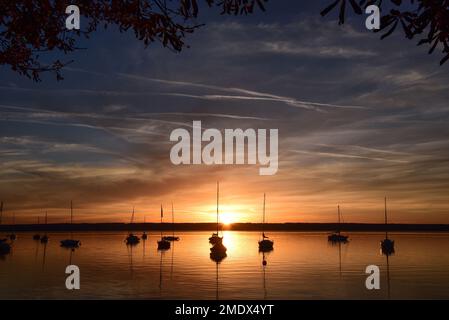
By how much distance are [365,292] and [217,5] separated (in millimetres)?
68672

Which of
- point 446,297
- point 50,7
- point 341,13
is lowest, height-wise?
point 446,297

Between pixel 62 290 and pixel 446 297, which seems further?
pixel 62 290

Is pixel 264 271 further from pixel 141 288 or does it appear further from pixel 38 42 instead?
pixel 38 42

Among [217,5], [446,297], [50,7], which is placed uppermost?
[50,7]

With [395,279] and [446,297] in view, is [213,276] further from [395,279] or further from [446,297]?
[446,297]

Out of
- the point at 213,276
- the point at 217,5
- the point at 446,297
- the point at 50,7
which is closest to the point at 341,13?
the point at 217,5

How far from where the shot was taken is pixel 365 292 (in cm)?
6906

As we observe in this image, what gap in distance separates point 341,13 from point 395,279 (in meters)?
85.4

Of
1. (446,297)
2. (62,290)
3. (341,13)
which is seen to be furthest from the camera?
(62,290)
